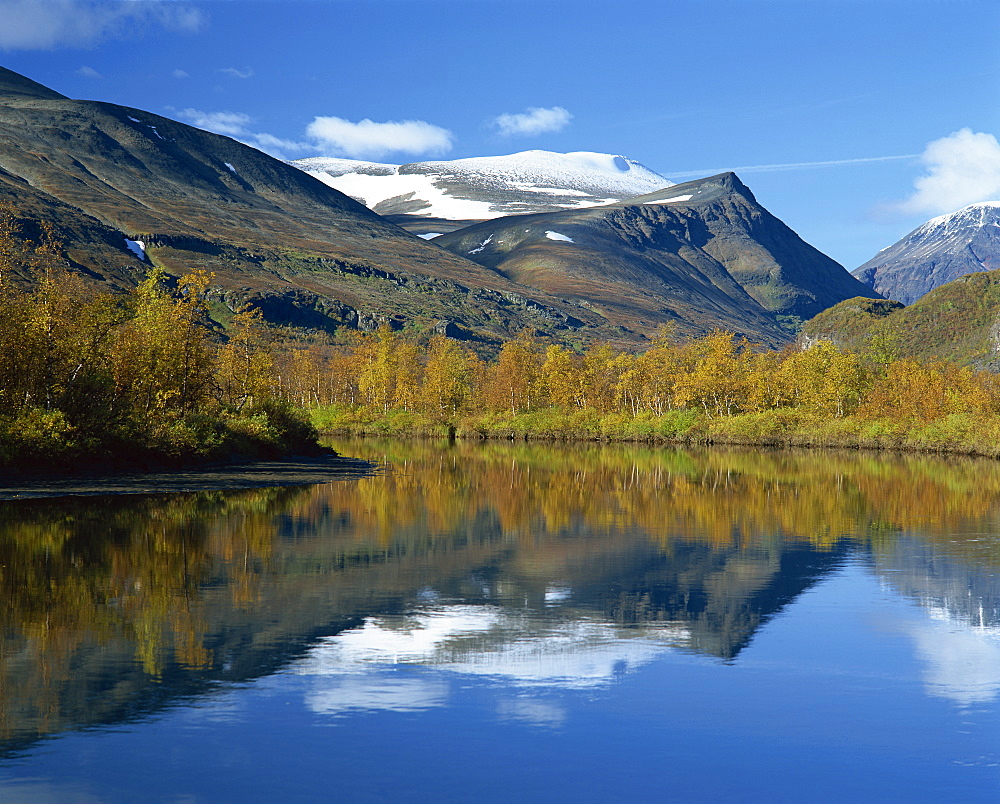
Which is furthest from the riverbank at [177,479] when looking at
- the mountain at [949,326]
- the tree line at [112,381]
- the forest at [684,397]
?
the mountain at [949,326]

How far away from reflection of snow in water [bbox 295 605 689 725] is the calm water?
0.05 m

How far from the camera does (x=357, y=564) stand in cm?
1609

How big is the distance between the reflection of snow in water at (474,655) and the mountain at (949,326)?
90841 millimetres

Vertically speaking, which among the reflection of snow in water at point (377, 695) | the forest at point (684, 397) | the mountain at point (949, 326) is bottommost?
the reflection of snow in water at point (377, 695)

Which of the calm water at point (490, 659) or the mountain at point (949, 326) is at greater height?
the mountain at point (949, 326)

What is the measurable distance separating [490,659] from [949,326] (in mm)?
110434

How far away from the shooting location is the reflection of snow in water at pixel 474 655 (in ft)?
29.6

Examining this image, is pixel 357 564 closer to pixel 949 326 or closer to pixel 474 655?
pixel 474 655

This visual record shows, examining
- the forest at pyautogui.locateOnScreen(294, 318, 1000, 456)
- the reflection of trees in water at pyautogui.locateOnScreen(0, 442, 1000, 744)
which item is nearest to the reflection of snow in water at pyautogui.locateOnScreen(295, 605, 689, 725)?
the reflection of trees in water at pyautogui.locateOnScreen(0, 442, 1000, 744)

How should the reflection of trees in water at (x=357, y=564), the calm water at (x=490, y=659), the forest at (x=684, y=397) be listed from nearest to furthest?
1. the calm water at (x=490, y=659)
2. the reflection of trees in water at (x=357, y=564)
3. the forest at (x=684, y=397)

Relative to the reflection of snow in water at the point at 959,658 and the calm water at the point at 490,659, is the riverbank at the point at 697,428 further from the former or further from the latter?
the reflection of snow in water at the point at 959,658

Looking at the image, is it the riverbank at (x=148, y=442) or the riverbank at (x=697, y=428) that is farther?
the riverbank at (x=697, y=428)

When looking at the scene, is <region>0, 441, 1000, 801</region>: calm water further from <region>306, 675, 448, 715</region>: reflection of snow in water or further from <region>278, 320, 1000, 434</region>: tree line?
<region>278, 320, 1000, 434</region>: tree line

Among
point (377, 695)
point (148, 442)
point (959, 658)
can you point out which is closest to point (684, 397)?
point (148, 442)
